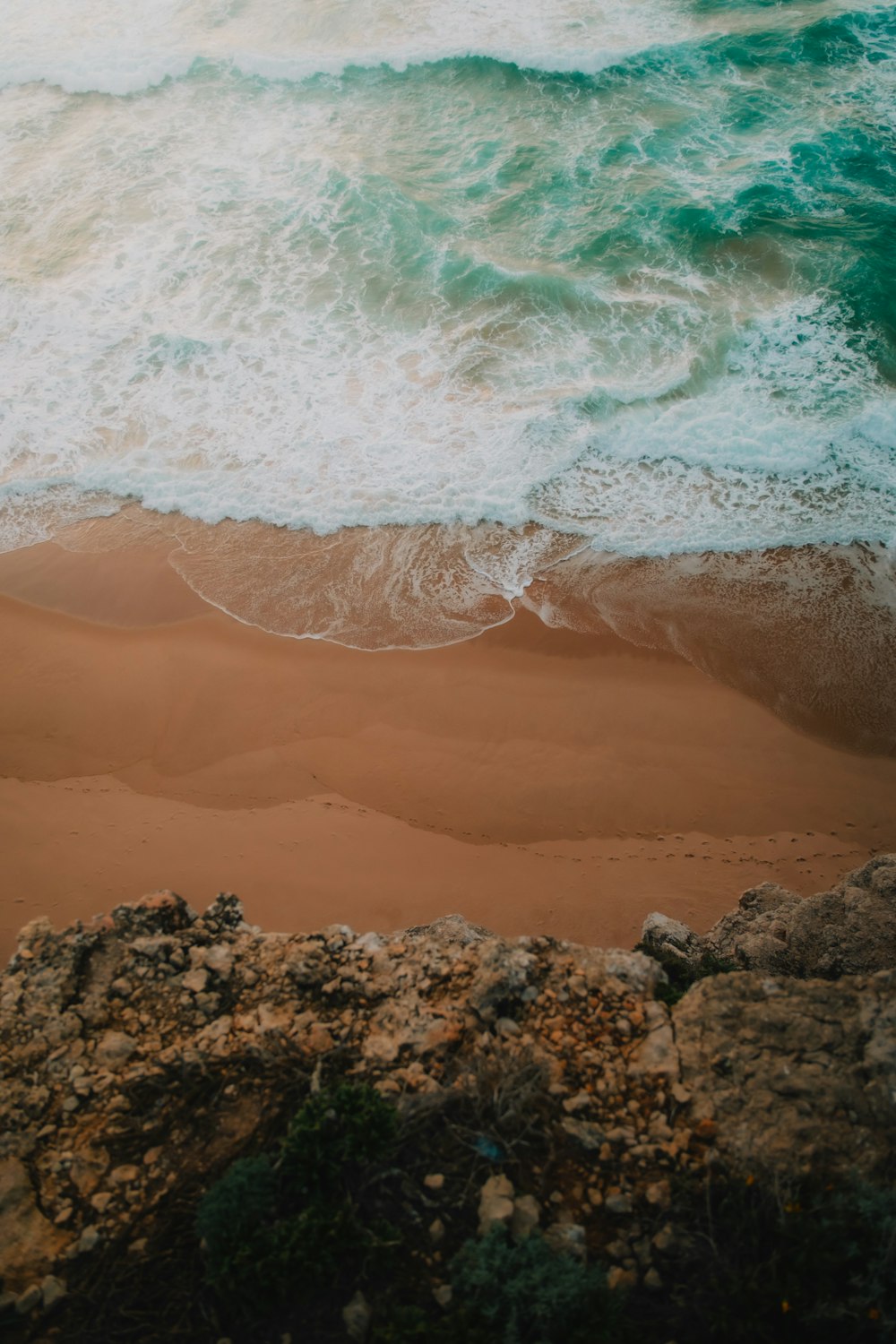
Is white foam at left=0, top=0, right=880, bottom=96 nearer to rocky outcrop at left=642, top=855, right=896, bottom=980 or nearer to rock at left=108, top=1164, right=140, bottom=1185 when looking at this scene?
rocky outcrop at left=642, top=855, right=896, bottom=980

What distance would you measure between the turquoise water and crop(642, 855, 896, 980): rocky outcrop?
19.3 feet

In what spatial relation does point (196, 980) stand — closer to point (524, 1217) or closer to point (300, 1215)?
point (300, 1215)

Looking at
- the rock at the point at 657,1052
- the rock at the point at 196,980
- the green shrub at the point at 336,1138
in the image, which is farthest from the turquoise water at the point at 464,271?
the green shrub at the point at 336,1138

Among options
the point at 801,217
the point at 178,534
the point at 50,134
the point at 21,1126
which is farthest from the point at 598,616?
the point at 50,134

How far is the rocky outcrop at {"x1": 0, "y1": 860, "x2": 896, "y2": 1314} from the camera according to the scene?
4215 mm

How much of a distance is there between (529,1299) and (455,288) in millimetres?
15155

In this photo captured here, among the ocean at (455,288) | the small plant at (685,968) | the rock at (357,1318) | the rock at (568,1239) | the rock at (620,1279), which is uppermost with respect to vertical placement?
the ocean at (455,288)

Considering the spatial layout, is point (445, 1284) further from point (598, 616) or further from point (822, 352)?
point (822, 352)

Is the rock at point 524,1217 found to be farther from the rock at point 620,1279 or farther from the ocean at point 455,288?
the ocean at point 455,288

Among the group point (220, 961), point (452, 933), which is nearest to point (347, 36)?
point (452, 933)

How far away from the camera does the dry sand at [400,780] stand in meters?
7.74

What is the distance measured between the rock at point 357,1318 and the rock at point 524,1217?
32.4 inches

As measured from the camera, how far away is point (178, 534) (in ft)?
38.0

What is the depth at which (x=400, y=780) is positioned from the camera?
343 inches
